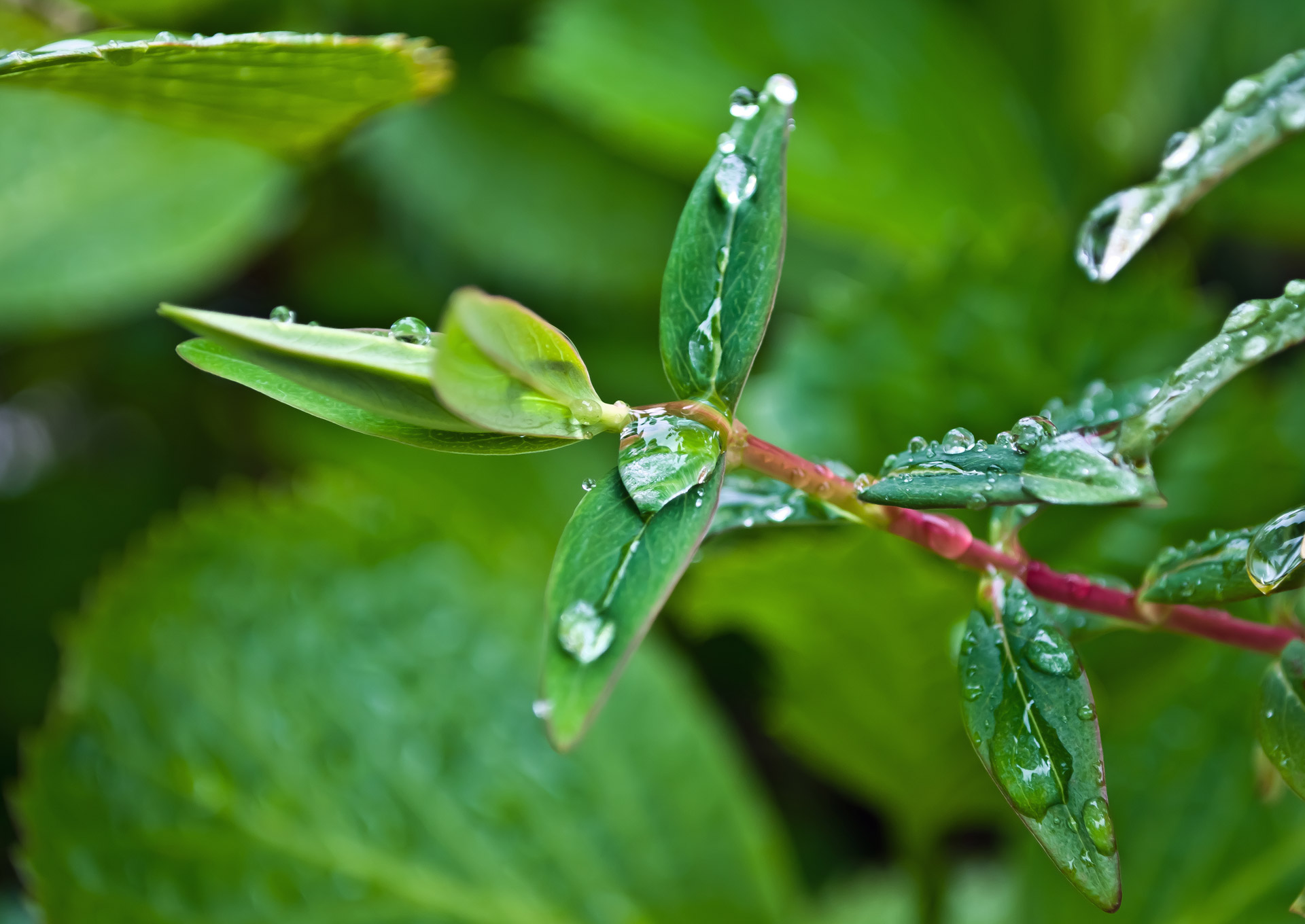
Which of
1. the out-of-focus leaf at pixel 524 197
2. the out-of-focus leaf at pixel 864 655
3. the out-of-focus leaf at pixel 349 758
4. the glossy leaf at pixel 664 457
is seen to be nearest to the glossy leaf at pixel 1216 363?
the glossy leaf at pixel 664 457

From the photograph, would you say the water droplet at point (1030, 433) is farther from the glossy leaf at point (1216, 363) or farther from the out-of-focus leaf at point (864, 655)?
the out-of-focus leaf at point (864, 655)

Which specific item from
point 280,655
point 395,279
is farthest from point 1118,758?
point 395,279

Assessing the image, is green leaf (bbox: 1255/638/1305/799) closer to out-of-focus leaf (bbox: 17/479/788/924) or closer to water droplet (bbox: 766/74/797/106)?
water droplet (bbox: 766/74/797/106)

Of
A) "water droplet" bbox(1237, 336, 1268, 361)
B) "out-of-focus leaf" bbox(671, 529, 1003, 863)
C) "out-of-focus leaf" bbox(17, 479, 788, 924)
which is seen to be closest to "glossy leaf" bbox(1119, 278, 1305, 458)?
"water droplet" bbox(1237, 336, 1268, 361)

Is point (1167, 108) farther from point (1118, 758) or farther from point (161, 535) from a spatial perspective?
point (161, 535)

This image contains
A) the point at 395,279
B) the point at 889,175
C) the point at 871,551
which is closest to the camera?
the point at 871,551

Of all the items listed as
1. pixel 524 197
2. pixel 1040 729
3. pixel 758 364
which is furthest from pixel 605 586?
pixel 524 197

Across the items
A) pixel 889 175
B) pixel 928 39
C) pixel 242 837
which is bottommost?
pixel 242 837
